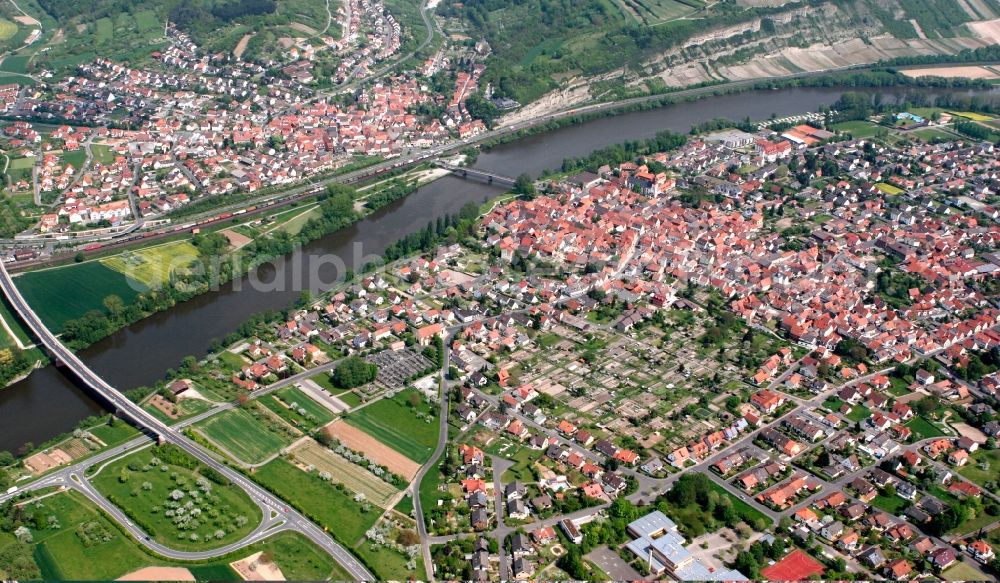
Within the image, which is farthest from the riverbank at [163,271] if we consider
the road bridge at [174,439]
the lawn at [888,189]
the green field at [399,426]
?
the lawn at [888,189]

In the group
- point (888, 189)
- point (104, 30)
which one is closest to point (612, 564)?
point (888, 189)

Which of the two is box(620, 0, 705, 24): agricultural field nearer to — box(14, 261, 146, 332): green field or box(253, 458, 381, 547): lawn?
box(14, 261, 146, 332): green field

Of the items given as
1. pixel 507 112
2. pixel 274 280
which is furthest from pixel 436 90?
pixel 274 280

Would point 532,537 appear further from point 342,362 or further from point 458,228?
point 458,228

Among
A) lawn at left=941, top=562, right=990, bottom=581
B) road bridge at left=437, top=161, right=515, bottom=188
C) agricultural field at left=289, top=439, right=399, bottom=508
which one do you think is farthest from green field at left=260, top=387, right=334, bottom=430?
road bridge at left=437, top=161, right=515, bottom=188

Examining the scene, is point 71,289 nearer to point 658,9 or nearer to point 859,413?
point 859,413

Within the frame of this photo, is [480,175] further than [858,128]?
No

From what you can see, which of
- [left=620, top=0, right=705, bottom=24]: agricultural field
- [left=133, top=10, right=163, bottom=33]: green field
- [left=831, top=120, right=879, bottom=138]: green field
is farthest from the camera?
[left=620, top=0, right=705, bottom=24]: agricultural field
